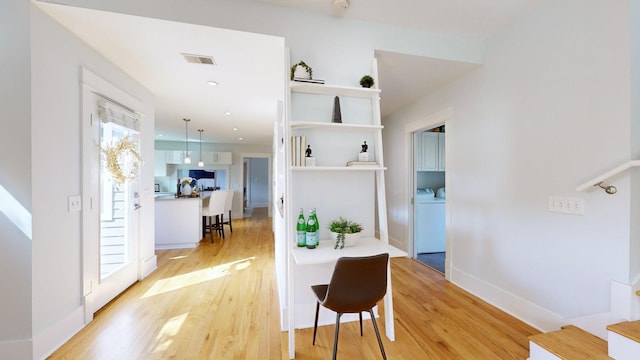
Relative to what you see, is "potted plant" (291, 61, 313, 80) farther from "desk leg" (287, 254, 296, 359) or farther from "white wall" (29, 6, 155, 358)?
"white wall" (29, 6, 155, 358)

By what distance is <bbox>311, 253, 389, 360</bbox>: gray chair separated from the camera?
1431 millimetres

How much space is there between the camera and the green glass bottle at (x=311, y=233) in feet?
6.19

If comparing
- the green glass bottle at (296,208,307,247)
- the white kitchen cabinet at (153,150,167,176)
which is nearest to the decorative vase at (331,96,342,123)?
the green glass bottle at (296,208,307,247)

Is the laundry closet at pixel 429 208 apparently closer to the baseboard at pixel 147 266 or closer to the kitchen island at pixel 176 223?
the baseboard at pixel 147 266

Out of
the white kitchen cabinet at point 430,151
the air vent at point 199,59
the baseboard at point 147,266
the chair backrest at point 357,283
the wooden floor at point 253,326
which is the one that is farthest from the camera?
the white kitchen cabinet at point 430,151

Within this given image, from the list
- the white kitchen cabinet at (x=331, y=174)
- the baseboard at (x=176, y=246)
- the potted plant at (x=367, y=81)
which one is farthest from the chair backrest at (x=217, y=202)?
the potted plant at (x=367, y=81)

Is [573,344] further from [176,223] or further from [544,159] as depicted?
[176,223]

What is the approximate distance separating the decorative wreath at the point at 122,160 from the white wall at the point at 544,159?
12.2ft

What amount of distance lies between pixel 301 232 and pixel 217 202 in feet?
12.5

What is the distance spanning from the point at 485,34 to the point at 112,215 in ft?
14.2

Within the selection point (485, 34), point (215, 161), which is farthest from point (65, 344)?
point (215, 161)

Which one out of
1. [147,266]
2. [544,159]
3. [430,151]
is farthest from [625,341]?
[147,266]

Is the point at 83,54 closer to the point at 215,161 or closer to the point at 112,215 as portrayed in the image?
the point at 112,215

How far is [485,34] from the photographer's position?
247 centimetres
